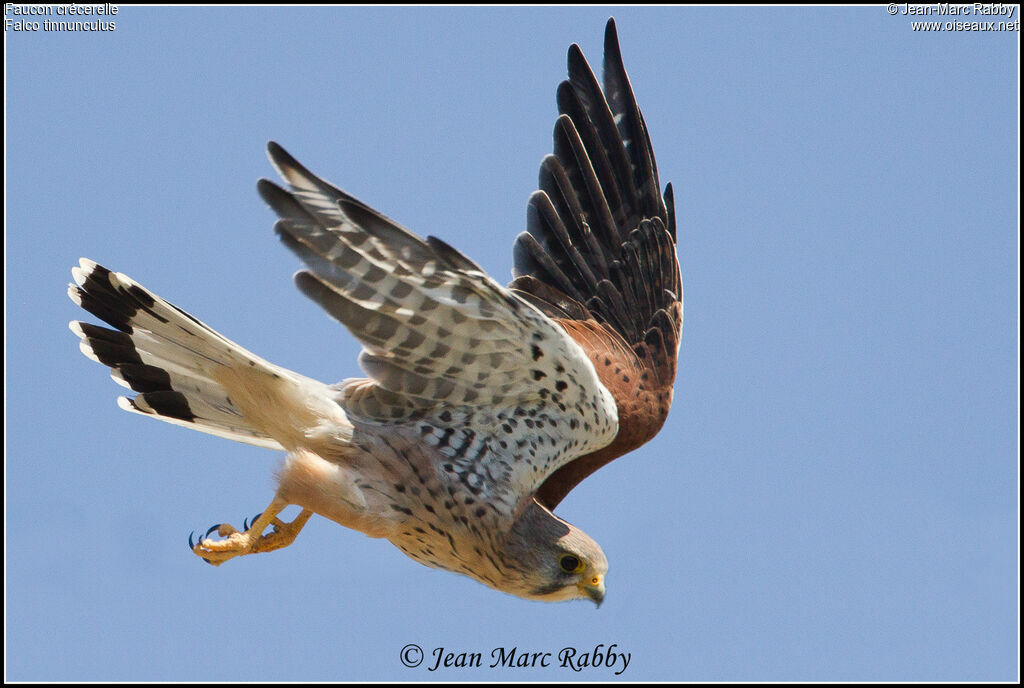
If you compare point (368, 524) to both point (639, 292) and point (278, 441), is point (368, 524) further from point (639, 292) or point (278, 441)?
point (639, 292)

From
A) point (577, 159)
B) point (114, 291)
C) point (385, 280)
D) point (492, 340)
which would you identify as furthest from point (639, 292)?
point (114, 291)

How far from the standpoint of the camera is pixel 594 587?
5.76 meters

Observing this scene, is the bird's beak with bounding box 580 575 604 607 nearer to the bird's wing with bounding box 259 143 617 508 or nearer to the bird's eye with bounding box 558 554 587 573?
the bird's eye with bounding box 558 554 587 573

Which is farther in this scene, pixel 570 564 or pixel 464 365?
pixel 570 564

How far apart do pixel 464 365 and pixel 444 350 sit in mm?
141

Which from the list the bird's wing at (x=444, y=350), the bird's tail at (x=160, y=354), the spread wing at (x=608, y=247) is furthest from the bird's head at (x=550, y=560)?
the bird's tail at (x=160, y=354)

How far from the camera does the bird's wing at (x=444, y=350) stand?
15.1 feet

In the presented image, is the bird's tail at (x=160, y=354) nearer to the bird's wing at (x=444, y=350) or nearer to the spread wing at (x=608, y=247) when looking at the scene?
the bird's wing at (x=444, y=350)

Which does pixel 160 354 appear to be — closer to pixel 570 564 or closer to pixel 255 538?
pixel 255 538

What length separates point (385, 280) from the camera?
4.78 m

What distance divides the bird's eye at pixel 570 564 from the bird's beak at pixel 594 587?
0.23ft

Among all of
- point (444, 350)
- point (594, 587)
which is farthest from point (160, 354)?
point (594, 587)

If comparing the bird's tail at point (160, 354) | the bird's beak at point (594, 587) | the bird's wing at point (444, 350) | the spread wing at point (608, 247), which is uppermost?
the spread wing at point (608, 247)

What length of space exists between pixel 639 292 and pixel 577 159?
80 centimetres
